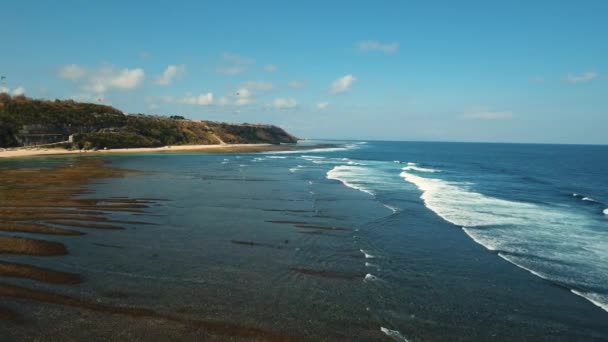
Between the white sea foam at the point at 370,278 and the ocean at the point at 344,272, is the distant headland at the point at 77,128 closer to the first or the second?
the ocean at the point at 344,272

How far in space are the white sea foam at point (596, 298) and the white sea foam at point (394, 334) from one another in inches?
281

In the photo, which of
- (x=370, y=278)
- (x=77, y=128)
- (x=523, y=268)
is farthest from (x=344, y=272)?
(x=77, y=128)

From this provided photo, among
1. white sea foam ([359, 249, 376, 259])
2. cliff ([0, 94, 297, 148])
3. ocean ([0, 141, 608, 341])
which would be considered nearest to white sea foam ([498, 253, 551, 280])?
ocean ([0, 141, 608, 341])

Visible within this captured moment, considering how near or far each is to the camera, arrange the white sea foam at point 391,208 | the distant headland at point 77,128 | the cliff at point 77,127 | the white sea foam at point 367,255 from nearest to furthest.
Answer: the white sea foam at point 367,255
the white sea foam at point 391,208
the distant headland at point 77,128
the cliff at point 77,127

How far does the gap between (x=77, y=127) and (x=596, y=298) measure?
114 m

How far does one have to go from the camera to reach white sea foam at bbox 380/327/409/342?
9453 millimetres

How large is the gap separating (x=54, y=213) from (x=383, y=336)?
1995 cm

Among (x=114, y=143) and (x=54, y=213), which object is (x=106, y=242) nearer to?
(x=54, y=213)

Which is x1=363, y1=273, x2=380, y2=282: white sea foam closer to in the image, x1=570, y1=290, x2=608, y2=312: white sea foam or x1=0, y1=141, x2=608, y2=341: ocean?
x1=0, y1=141, x2=608, y2=341: ocean

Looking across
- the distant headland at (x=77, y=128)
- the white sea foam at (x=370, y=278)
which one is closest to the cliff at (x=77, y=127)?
the distant headland at (x=77, y=128)

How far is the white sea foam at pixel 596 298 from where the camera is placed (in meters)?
12.2

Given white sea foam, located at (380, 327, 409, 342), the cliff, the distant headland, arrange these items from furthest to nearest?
the cliff → the distant headland → white sea foam, located at (380, 327, 409, 342)

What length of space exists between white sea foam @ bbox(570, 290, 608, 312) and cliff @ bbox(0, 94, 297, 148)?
98950 millimetres

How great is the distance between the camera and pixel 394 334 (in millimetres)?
9664
